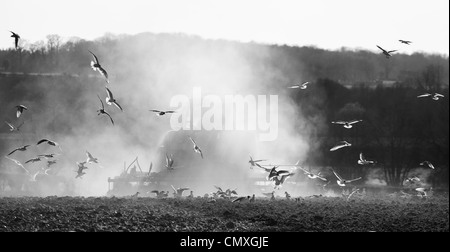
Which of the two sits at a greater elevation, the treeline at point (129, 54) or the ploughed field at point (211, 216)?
the treeline at point (129, 54)

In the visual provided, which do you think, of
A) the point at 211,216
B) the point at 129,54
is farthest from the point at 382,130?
the point at 211,216

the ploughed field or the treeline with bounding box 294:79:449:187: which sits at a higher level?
the treeline with bounding box 294:79:449:187

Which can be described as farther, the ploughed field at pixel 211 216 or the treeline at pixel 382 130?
the treeline at pixel 382 130

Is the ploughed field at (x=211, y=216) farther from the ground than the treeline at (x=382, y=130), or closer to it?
closer to it

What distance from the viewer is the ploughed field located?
18859 mm

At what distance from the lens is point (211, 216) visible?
2142 centimetres

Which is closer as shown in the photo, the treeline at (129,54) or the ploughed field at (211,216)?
the ploughed field at (211,216)

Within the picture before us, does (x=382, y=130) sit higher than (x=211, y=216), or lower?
higher

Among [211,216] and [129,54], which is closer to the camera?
[211,216]

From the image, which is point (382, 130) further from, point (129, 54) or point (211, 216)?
point (211, 216)

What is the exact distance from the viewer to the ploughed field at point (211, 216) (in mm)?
18859

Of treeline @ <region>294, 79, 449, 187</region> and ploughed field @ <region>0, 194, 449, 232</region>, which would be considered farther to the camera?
treeline @ <region>294, 79, 449, 187</region>

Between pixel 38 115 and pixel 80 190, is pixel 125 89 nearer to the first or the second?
pixel 38 115
